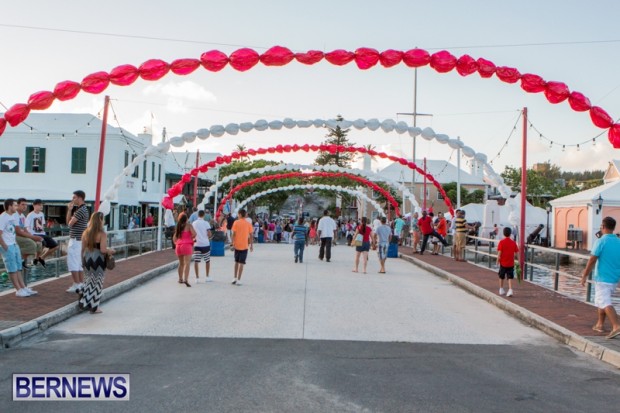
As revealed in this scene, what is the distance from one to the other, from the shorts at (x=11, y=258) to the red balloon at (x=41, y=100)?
10.8ft

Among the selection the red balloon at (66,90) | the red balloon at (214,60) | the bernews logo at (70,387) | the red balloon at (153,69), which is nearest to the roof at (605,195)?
the red balloon at (214,60)

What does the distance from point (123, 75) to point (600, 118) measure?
10.4m

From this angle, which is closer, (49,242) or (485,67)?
(49,242)

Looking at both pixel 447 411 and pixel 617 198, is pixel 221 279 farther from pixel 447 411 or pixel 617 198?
pixel 617 198

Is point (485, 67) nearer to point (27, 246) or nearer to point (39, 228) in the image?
point (27, 246)

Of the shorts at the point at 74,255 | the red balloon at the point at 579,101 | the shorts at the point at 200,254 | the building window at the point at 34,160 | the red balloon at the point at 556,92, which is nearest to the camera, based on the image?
the shorts at the point at 74,255

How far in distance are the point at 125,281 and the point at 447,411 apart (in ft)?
32.6

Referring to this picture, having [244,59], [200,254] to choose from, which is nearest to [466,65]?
[244,59]

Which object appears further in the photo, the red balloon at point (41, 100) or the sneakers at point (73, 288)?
the red balloon at point (41, 100)

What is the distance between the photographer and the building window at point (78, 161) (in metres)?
36.2

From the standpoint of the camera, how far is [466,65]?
14375mm

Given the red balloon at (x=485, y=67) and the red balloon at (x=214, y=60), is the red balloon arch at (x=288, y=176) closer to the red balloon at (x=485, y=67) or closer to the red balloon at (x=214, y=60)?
the red balloon at (x=214, y=60)

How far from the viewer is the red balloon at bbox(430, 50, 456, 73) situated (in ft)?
46.6

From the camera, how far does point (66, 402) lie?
5.71 metres
